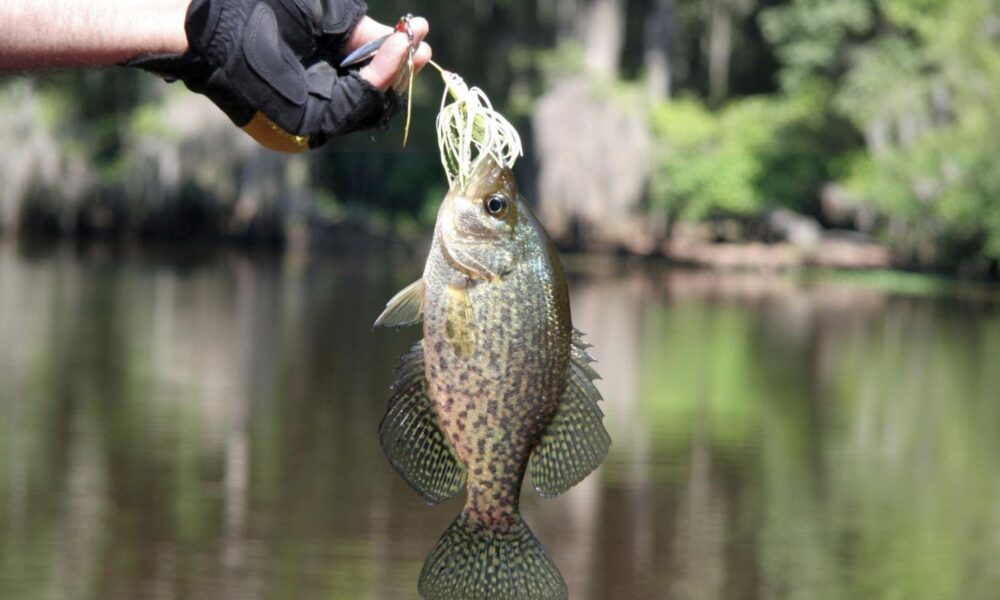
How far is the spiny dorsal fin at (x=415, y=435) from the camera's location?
2.62 meters

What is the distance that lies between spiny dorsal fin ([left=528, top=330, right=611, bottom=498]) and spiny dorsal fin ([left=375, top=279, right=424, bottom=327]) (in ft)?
0.78

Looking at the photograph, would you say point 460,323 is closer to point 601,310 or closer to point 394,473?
point 394,473

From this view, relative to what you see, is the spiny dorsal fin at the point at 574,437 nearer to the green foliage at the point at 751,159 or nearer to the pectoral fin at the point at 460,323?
the pectoral fin at the point at 460,323

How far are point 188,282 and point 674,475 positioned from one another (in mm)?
16695

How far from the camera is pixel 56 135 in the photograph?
3878 cm

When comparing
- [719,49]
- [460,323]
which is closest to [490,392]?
[460,323]

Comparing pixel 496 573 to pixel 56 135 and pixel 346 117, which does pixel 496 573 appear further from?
pixel 56 135

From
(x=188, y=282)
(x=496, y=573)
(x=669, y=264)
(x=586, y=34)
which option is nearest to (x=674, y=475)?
(x=496, y=573)

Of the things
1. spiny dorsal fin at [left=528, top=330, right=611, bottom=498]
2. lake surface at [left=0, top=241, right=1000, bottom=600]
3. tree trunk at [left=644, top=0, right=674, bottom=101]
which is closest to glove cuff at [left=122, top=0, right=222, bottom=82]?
spiny dorsal fin at [left=528, top=330, right=611, bottom=498]

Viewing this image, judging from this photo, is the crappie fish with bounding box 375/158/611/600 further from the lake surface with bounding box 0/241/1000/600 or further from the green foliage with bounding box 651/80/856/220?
the green foliage with bounding box 651/80/856/220

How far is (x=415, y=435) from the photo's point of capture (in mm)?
2625

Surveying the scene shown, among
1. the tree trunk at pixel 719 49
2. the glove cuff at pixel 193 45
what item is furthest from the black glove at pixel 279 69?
the tree trunk at pixel 719 49

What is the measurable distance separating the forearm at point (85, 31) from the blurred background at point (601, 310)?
511 mm

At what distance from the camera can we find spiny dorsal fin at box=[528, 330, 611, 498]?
260 centimetres
